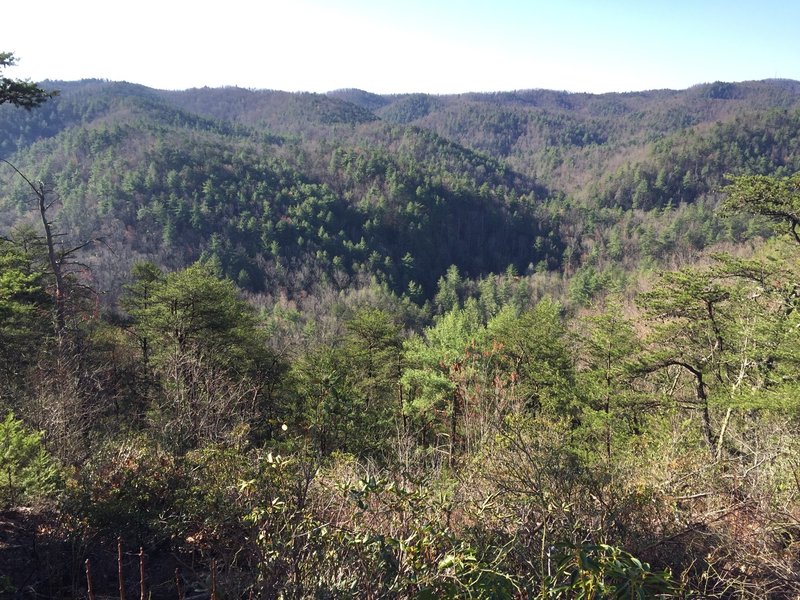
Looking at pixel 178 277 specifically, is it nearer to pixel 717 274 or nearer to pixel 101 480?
pixel 101 480

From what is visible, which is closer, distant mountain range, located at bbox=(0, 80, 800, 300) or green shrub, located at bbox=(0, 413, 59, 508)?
green shrub, located at bbox=(0, 413, 59, 508)

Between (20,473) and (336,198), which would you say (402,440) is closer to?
(20,473)

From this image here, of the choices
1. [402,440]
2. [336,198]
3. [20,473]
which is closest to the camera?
[20,473]

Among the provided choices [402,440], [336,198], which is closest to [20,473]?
[402,440]

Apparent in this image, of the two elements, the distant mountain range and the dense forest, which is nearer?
the dense forest

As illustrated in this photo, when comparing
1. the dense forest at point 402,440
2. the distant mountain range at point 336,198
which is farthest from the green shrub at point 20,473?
the distant mountain range at point 336,198

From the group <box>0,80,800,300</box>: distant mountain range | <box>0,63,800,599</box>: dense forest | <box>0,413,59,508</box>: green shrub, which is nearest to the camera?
<box>0,63,800,599</box>: dense forest

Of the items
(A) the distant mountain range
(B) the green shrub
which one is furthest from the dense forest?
(A) the distant mountain range

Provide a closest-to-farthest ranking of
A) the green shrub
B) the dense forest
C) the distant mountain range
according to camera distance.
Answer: the dense forest < the green shrub < the distant mountain range

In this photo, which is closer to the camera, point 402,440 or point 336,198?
point 402,440

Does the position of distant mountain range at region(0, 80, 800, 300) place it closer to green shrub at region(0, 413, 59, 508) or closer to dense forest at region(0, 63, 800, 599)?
dense forest at region(0, 63, 800, 599)

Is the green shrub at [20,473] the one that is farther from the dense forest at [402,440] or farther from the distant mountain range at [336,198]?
the distant mountain range at [336,198]

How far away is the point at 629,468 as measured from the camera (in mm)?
6836

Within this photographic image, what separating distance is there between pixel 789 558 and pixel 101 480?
287 inches
